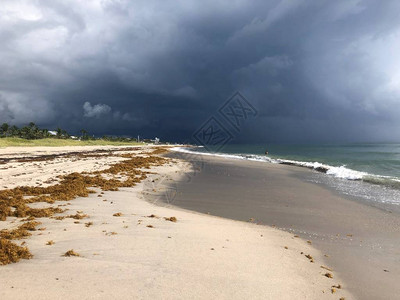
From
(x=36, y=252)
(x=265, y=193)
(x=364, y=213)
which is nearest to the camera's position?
(x=36, y=252)

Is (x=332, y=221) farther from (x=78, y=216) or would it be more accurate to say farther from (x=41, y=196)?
(x=41, y=196)

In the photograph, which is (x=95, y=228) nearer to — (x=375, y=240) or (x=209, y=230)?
(x=209, y=230)

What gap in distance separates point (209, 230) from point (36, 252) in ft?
11.5

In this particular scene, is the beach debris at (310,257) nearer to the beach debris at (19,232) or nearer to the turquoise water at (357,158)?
the beach debris at (19,232)

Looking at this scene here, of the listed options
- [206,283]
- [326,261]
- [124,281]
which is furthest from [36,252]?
[326,261]

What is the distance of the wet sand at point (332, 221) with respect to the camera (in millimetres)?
4316

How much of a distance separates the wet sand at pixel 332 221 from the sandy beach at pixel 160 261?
478 mm

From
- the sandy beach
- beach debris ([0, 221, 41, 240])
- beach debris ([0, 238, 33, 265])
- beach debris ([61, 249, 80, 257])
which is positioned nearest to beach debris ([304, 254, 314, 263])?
the sandy beach

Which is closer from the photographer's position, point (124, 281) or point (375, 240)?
point (124, 281)

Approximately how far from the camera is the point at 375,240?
6055 mm

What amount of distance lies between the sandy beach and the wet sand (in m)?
0.48

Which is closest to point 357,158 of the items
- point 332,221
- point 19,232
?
point 332,221

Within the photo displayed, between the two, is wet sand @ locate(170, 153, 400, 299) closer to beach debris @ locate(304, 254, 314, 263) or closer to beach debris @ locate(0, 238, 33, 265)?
beach debris @ locate(304, 254, 314, 263)

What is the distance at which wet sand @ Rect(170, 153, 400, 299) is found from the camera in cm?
432
